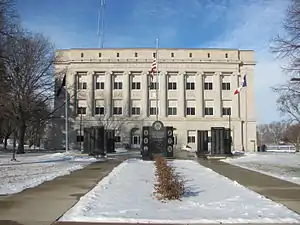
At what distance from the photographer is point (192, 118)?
283ft

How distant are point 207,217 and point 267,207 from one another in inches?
83.7

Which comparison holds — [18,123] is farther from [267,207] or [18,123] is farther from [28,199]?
[267,207]

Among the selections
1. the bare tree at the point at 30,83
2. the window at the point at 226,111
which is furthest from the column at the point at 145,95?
the bare tree at the point at 30,83

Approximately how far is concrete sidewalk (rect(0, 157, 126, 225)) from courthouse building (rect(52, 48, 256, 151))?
70.6m

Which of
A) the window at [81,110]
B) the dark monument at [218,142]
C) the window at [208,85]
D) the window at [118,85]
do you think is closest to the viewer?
the dark monument at [218,142]

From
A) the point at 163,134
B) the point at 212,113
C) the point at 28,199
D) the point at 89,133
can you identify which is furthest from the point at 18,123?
the point at 212,113

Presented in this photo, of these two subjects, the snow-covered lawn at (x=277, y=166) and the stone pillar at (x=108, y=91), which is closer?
the snow-covered lawn at (x=277, y=166)

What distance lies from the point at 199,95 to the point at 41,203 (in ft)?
252

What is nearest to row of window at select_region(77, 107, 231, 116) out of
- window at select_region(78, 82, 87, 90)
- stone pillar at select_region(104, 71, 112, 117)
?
stone pillar at select_region(104, 71, 112, 117)

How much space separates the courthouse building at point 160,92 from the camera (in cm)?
8625

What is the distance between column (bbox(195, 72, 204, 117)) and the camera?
284ft

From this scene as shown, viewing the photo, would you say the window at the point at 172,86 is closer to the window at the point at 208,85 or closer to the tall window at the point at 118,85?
the window at the point at 208,85

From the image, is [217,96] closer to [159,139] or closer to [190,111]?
[190,111]

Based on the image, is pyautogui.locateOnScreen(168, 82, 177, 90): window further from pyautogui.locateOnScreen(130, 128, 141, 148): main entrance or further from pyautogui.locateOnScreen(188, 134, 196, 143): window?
pyautogui.locateOnScreen(130, 128, 141, 148): main entrance
